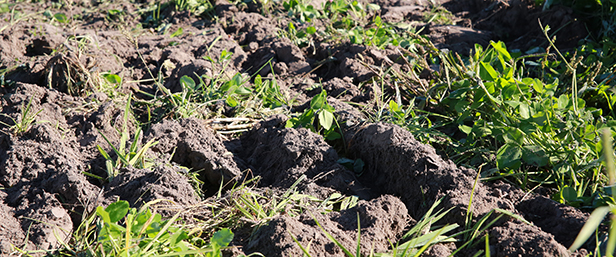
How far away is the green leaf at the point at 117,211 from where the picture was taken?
1508mm

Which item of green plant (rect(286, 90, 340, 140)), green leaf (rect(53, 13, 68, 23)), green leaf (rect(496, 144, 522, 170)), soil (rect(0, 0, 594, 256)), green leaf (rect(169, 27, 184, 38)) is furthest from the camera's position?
green leaf (rect(53, 13, 68, 23))

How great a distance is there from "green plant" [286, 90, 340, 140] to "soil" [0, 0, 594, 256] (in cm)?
6

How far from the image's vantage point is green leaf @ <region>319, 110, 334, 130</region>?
2.24 meters

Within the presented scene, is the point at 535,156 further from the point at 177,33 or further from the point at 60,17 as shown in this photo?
the point at 60,17

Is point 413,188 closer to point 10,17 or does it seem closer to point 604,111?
point 604,111

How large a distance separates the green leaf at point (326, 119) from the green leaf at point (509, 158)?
0.80 metres

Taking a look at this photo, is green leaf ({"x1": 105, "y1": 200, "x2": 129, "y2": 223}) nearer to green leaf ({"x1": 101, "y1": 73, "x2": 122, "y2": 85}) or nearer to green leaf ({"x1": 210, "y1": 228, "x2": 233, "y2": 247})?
green leaf ({"x1": 210, "y1": 228, "x2": 233, "y2": 247})

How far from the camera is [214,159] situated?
2.13 m

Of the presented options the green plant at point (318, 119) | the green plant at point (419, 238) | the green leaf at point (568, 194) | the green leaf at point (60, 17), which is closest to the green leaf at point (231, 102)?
the green plant at point (318, 119)

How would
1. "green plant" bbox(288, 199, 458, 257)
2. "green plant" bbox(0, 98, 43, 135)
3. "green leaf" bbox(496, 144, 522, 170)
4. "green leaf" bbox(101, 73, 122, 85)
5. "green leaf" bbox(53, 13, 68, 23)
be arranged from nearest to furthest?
"green plant" bbox(288, 199, 458, 257)
"green leaf" bbox(496, 144, 522, 170)
"green plant" bbox(0, 98, 43, 135)
"green leaf" bbox(101, 73, 122, 85)
"green leaf" bbox(53, 13, 68, 23)

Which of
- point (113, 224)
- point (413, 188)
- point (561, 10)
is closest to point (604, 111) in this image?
point (561, 10)

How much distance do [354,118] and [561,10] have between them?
6.86 ft

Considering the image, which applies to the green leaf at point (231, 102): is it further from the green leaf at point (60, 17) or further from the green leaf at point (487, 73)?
the green leaf at point (60, 17)

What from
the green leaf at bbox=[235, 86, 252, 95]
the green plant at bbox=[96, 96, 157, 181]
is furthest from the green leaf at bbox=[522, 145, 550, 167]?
the green plant at bbox=[96, 96, 157, 181]
